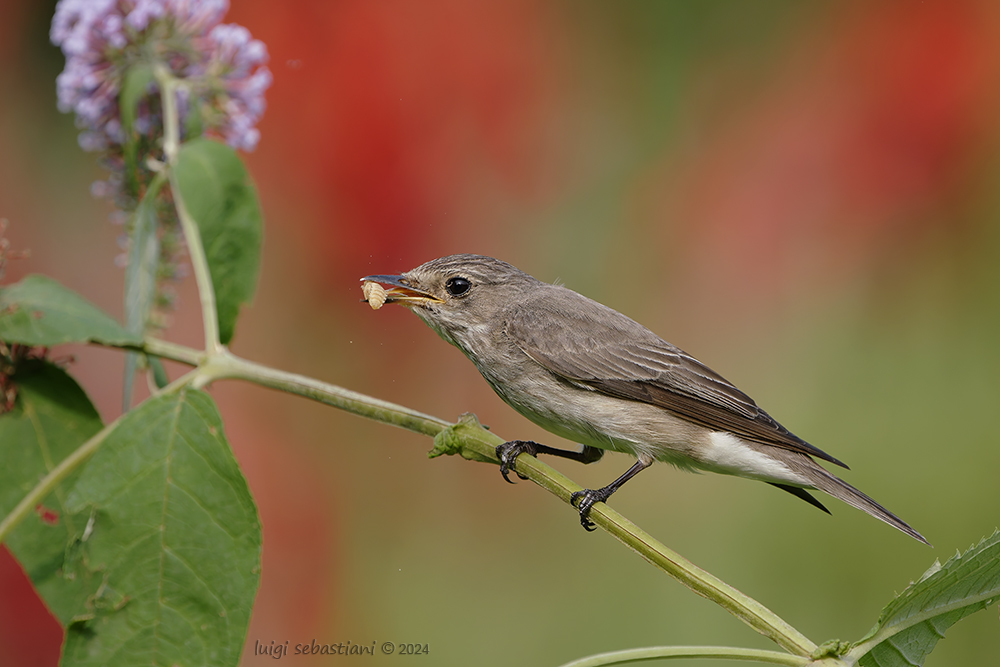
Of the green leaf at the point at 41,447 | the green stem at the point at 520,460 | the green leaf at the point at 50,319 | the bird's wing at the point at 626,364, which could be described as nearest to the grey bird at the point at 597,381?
the bird's wing at the point at 626,364

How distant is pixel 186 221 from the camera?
219 cm

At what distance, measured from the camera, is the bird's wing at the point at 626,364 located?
2500mm

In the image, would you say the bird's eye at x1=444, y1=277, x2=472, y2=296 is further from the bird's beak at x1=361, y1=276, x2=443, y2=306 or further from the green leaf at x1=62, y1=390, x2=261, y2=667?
the green leaf at x1=62, y1=390, x2=261, y2=667

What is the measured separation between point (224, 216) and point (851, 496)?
1843 mm

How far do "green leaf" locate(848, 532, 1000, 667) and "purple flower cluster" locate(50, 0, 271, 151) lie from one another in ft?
6.75

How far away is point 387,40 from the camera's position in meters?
6.02

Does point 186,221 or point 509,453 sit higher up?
point 186,221

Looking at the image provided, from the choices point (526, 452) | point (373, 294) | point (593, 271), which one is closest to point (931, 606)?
point (526, 452)

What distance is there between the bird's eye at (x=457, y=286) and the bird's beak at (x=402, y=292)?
0.16 feet

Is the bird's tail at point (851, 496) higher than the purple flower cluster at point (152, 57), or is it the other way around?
the purple flower cluster at point (152, 57)

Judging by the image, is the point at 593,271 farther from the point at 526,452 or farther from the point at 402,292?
the point at 526,452

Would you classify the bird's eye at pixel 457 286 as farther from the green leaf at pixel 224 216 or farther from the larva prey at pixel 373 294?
the green leaf at pixel 224 216

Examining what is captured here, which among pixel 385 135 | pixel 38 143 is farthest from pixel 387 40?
pixel 38 143

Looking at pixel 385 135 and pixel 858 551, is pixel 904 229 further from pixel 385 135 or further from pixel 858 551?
pixel 385 135
